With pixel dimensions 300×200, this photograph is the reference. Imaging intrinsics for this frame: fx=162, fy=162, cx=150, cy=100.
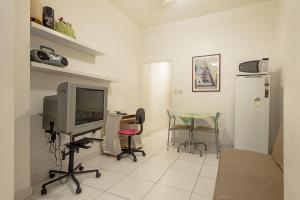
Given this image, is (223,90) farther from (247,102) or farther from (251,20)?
(251,20)

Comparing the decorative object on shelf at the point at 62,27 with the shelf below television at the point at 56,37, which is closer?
the shelf below television at the point at 56,37

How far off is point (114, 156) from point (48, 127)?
1.40 meters

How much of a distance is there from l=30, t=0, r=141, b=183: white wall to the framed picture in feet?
5.22

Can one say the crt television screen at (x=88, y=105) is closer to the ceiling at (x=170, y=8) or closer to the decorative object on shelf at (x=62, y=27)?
the decorative object on shelf at (x=62, y=27)

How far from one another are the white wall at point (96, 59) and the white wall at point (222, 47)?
79cm

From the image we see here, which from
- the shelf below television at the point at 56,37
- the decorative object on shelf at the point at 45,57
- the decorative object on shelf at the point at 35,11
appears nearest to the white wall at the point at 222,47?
the shelf below television at the point at 56,37

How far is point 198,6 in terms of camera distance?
11.4 feet

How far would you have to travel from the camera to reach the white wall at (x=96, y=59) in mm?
2088

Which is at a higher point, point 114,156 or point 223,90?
point 223,90

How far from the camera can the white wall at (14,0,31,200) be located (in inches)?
65.6

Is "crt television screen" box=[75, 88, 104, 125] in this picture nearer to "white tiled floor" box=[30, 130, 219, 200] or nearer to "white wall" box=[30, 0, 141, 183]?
"white wall" box=[30, 0, 141, 183]

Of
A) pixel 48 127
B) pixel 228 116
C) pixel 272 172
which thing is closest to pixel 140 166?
pixel 48 127

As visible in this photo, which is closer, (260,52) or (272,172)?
(272,172)

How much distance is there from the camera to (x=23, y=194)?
1.73m
